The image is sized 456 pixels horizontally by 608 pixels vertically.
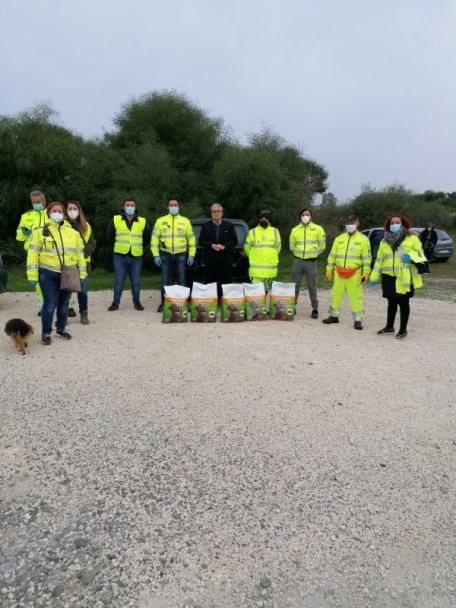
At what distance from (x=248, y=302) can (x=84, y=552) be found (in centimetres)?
507

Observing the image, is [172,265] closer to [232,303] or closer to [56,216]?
[232,303]

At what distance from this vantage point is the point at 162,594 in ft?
6.60

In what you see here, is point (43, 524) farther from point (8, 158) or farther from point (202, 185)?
point (8, 158)

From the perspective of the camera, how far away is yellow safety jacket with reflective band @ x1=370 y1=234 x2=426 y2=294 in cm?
605

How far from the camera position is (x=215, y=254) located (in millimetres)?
7395

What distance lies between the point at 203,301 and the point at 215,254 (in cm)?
96

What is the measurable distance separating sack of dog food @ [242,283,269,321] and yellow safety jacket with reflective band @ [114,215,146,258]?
2062mm

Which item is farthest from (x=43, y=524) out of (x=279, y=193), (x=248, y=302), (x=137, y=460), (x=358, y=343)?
(x=279, y=193)

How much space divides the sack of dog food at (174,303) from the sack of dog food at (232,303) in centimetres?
60

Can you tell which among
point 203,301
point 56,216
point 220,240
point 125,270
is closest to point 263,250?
point 220,240

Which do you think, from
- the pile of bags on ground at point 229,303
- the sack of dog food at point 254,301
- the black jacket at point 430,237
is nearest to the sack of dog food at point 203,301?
the pile of bags on ground at point 229,303

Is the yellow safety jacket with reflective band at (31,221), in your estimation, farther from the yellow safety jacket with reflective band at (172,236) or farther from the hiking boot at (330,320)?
the hiking boot at (330,320)

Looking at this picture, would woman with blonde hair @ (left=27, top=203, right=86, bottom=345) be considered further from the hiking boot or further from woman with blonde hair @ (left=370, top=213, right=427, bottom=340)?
woman with blonde hair @ (left=370, top=213, right=427, bottom=340)

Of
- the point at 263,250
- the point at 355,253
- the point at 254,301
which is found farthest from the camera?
the point at 263,250
